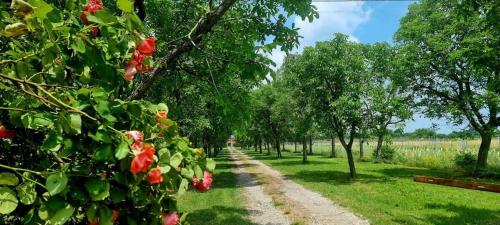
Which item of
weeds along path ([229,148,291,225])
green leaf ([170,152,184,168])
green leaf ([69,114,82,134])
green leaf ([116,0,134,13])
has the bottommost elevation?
weeds along path ([229,148,291,225])

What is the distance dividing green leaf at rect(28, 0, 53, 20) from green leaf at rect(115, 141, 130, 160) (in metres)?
0.72

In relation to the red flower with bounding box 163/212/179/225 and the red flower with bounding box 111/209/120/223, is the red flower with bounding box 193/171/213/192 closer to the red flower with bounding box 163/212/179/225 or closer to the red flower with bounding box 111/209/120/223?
the red flower with bounding box 163/212/179/225

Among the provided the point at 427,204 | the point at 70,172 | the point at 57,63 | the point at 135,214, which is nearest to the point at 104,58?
the point at 57,63

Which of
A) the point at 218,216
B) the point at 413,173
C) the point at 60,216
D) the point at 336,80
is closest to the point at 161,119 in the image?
the point at 60,216

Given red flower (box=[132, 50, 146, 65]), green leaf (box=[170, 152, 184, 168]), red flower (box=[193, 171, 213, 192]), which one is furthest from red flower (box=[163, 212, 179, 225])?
A: red flower (box=[132, 50, 146, 65])

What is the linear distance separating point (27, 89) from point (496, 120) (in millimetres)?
28445

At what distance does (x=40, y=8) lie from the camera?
2041 millimetres

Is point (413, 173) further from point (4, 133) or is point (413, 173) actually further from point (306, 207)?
point (4, 133)

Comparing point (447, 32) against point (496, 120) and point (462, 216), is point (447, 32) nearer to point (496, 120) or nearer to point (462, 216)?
point (496, 120)

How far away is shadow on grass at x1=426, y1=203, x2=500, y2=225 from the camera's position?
11727mm

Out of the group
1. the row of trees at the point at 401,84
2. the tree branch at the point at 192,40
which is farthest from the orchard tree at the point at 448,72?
the tree branch at the point at 192,40

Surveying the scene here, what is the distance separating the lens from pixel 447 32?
90.7 ft

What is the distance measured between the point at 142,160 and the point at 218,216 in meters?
11.3

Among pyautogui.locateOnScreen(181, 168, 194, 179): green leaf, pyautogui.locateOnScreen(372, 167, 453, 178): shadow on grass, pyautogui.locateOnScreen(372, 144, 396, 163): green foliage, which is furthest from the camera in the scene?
pyautogui.locateOnScreen(372, 144, 396, 163): green foliage
